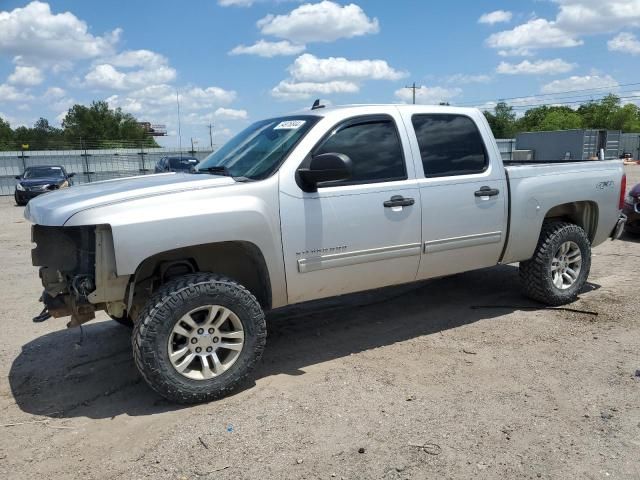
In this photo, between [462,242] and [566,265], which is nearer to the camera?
[462,242]

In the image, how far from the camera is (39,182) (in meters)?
20.0

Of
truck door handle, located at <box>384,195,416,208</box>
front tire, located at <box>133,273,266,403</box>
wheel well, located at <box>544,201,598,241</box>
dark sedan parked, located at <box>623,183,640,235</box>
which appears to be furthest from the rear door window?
dark sedan parked, located at <box>623,183,640,235</box>

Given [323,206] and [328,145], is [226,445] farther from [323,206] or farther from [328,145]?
[328,145]

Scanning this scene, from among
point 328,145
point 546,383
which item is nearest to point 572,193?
point 546,383

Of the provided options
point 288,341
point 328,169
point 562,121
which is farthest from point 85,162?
point 562,121

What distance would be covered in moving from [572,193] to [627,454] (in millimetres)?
3111

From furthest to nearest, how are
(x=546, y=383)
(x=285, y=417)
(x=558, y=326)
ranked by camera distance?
1. (x=558, y=326)
2. (x=546, y=383)
3. (x=285, y=417)

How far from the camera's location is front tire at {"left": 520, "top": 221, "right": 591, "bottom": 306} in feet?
17.9

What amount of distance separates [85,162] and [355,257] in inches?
1160

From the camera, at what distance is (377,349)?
4652 millimetres

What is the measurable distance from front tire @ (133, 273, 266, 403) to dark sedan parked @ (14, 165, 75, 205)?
17.2m

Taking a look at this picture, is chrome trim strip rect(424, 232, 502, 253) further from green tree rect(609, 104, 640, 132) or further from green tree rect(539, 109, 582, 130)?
green tree rect(539, 109, 582, 130)

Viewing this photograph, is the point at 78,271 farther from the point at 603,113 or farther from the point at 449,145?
the point at 603,113

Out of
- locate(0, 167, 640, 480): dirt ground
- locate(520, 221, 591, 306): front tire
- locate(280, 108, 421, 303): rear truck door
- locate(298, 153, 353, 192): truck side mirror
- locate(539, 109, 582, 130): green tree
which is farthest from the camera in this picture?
locate(539, 109, 582, 130): green tree
